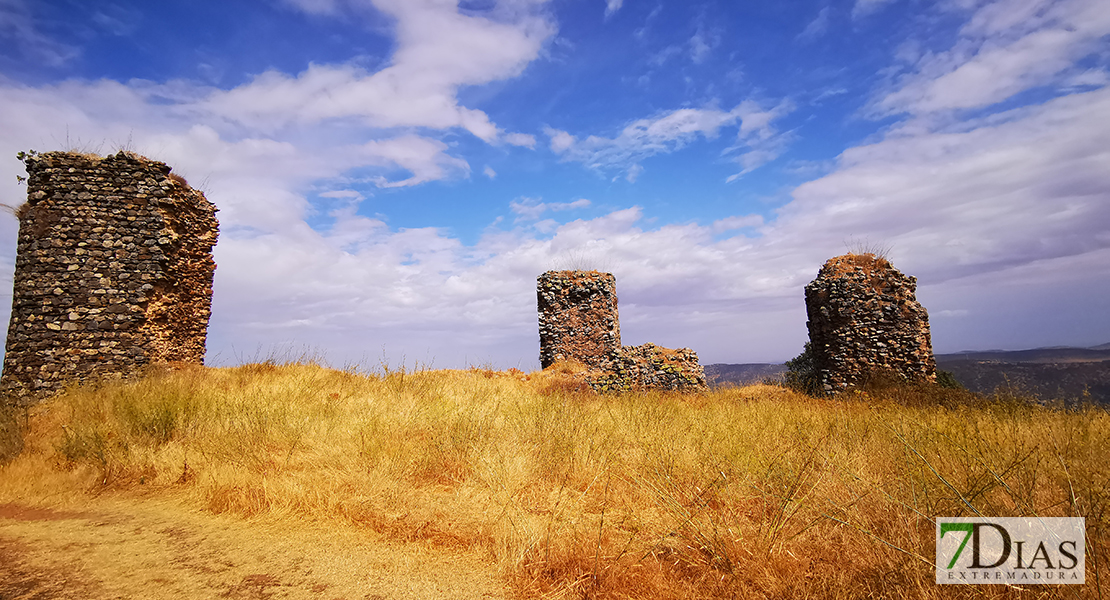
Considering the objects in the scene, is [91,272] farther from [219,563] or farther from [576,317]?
[576,317]

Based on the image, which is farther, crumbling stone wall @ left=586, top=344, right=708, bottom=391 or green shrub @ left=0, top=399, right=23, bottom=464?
crumbling stone wall @ left=586, top=344, right=708, bottom=391

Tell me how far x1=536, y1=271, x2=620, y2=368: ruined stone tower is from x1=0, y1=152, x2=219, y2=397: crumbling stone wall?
8642 mm

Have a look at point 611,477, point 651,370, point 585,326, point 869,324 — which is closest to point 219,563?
point 611,477

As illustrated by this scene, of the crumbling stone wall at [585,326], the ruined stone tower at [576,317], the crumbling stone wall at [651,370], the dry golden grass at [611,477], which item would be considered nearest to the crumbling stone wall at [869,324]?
the crumbling stone wall at [651,370]

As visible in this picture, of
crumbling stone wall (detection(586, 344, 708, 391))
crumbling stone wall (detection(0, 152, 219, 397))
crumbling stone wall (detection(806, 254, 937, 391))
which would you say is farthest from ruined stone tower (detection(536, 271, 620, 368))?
crumbling stone wall (detection(0, 152, 219, 397))

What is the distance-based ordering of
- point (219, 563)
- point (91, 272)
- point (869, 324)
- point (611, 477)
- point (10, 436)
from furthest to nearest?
point (869, 324) → point (91, 272) → point (10, 436) → point (611, 477) → point (219, 563)

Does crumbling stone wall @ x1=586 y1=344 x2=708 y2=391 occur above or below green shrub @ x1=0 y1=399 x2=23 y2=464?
above

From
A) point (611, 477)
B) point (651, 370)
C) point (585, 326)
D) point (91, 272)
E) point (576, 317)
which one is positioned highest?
point (91, 272)

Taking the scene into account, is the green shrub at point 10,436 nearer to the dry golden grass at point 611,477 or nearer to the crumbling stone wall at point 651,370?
the dry golden grass at point 611,477

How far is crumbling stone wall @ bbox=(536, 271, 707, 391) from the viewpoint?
12914 millimetres

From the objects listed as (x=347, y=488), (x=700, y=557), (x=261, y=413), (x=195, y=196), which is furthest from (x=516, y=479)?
(x=195, y=196)

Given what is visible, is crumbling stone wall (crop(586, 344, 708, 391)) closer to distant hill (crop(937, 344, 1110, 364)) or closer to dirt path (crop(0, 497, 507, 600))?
dirt path (crop(0, 497, 507, 600))

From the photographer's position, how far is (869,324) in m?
11.9

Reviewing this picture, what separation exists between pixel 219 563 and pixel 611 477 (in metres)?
3.02
